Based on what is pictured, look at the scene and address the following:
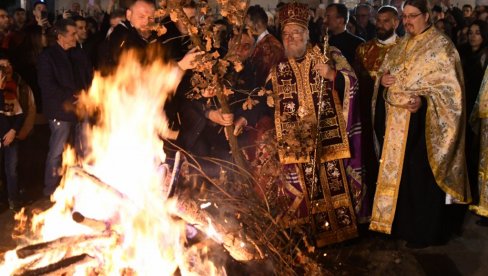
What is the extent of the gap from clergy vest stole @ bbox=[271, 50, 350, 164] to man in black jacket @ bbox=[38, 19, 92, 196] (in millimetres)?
2856

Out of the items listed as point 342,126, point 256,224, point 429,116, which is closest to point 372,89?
point 429,116

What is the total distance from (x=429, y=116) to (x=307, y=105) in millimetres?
1243

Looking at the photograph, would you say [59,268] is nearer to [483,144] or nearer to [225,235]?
[225,235]

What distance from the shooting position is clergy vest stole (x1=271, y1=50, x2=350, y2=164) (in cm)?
560

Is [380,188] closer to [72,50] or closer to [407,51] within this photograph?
[407,51]

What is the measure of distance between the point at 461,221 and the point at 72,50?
5037 millimetres

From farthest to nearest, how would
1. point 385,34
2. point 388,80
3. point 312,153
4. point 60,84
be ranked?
point 60,84 → point 385,34 → point 388,80 → point 312,153

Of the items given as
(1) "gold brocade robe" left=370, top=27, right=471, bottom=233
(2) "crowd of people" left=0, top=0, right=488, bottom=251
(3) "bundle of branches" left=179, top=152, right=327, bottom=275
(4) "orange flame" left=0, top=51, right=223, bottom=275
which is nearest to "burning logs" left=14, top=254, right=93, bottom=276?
(4) "orange flame" left=0, top=51, right=223, bottom=275

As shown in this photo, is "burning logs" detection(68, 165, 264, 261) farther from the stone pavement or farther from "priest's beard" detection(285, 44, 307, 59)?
"priest's beard" detection(285, 44, 307, 59)

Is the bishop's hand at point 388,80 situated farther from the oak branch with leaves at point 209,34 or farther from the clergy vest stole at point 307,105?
the oak branch with leaves at point 209,34

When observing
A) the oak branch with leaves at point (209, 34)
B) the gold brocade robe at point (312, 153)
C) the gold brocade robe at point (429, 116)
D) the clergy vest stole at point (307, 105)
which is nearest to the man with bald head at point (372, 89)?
the gold brocade robe at point (429, 116)

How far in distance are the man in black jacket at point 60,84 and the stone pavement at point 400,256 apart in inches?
47.3

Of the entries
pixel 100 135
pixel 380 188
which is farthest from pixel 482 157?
pixel 100 135

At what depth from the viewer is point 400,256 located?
577cm
